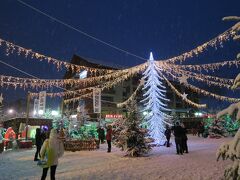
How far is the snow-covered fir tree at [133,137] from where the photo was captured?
14751 mm

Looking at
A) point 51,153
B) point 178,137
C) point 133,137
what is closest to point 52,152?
point 51,153

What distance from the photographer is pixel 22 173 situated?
10344mm

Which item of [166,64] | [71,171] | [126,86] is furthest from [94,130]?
[126,86]

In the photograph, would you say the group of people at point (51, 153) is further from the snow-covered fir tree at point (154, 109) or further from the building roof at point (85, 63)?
the building roof at point (85, 63)

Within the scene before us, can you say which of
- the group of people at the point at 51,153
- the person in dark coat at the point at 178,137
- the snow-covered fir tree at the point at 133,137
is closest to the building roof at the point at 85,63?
the snow-covered fir tree at the point at 133,137

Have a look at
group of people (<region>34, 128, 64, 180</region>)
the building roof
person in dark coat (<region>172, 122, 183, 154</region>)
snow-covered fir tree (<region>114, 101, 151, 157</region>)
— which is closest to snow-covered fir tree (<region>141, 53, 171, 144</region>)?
person in dark coat (<region>172, 122, 183, 154</region>)

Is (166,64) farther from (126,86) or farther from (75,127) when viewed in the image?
(126,86)

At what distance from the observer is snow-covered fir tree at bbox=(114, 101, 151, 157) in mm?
14751

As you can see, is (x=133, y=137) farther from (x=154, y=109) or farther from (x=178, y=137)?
(x=154, y=109)

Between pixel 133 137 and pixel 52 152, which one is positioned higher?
pixel 133 137

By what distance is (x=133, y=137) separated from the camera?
15.0 meters

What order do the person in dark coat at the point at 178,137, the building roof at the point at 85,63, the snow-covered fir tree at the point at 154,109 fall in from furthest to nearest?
the building roof at the point at 85,63, the snow-covered fir tree at the point at 154,109, the person in dark coat at the point at 178,137

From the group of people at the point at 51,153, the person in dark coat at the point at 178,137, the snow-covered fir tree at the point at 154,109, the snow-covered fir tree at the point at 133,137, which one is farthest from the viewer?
the snow-covered fir tree at the point at 154,109

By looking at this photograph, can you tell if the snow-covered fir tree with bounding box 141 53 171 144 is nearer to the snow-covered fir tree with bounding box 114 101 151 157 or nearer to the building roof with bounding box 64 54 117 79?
the snow-covered fir tree with bounding box 114 101 151 157
